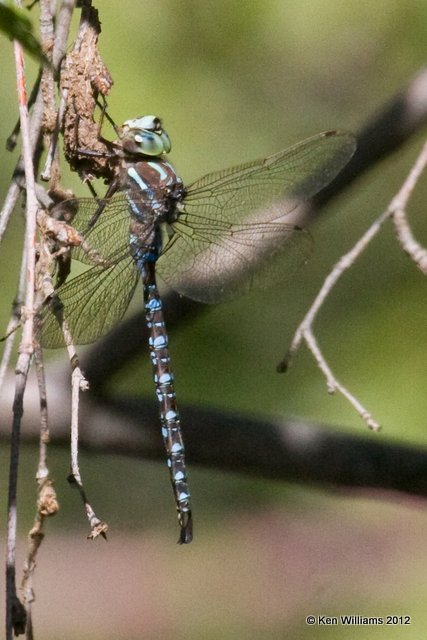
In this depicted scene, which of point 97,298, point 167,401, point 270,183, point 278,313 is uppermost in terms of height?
point 278,313

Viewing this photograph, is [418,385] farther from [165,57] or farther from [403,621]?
[165,57]

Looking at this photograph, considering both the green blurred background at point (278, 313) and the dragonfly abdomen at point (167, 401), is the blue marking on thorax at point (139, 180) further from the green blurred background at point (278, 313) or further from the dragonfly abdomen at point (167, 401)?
the green blurred background at point (278, 313)

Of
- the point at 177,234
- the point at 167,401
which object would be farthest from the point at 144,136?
the point at 167,401

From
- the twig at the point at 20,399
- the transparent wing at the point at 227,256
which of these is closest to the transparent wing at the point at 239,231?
the transparent wing at the point at 227,256

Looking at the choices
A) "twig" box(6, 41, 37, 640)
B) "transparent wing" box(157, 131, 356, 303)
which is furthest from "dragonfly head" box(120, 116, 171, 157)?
"twig" box(6, 41, 37, 640)

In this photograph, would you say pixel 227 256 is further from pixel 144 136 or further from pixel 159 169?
pixel 144 136

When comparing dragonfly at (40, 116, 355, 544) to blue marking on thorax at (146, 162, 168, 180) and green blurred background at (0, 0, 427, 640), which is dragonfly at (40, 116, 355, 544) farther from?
green blurred background at (0, 0, 427, 640)

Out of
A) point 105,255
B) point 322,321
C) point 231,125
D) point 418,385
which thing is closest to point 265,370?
point 322,321
